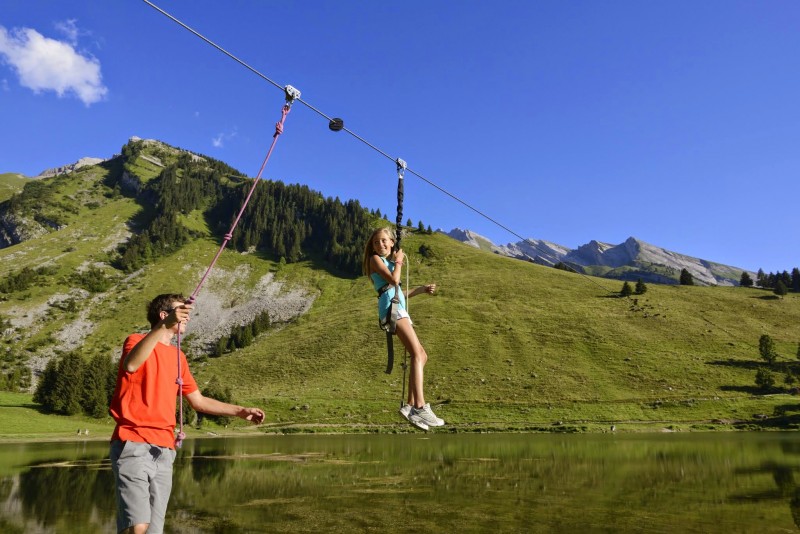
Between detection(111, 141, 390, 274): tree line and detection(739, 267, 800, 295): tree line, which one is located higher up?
detection(111, 141, 390, 274): tree line

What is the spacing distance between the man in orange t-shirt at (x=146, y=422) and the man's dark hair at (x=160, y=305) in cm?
1

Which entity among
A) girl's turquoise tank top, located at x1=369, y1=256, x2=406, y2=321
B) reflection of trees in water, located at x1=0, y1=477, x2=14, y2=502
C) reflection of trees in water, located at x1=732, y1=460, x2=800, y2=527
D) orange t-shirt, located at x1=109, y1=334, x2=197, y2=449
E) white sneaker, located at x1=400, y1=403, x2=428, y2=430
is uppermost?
girl's turquoise tank top, located at x1=369, y1=256, x2=406, y2=321

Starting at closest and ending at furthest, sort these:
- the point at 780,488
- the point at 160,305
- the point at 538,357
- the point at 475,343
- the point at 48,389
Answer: the point at 160,305 → the point at 780,488 → the point at 48,389 → the point at 538,357 → the point at 475,343

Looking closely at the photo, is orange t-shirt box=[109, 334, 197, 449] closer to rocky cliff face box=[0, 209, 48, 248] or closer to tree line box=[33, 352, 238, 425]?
tree line box=[33, 352, 238, 425]

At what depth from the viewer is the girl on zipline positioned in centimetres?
762

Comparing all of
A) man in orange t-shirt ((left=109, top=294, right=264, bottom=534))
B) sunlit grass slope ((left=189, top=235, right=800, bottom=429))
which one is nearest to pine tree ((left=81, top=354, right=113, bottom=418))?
sunlit grass slope ((left=189, top=235, right=800, bottom=429))

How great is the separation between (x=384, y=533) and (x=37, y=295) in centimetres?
13865

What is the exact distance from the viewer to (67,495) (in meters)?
17.3

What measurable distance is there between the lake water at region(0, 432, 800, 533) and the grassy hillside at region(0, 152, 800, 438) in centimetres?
2932

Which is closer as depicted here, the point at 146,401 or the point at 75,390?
the point at 146,401

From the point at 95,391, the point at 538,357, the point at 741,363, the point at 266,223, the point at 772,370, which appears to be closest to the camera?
the point at 95,391

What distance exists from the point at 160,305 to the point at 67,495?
52.5 ft

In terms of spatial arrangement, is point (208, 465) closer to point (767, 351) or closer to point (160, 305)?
point (160, 305)

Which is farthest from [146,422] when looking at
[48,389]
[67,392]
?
[48,389]
